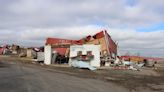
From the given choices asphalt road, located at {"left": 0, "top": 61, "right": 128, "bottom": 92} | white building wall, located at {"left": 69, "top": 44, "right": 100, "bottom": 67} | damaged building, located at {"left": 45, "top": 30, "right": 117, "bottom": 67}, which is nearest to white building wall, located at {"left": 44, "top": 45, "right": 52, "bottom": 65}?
damaged building, located at {"left": 45, "top": 30, "right": 117, "bottom": 67}

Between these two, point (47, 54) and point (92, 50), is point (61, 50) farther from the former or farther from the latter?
point (92, 50)

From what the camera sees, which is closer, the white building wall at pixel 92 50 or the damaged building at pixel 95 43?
the white building wall at pixel 92 50

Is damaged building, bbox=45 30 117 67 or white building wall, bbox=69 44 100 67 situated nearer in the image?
white building wall, bbox=69 44 100 67

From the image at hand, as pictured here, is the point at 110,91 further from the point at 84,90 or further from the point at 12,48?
the point at 12,48

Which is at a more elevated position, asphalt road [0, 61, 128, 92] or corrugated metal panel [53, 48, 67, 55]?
corrugated metal panel [53, 48, 67, 55]

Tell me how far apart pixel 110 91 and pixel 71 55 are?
28351mm

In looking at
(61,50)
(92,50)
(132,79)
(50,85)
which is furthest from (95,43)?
(50,85)

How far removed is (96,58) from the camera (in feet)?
144

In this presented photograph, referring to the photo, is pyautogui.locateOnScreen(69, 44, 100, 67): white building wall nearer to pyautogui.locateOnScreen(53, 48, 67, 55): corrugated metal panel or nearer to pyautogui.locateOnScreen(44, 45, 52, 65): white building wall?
A: pyautogui.locateOnScreen(44, 45, 52, 65): white building wall

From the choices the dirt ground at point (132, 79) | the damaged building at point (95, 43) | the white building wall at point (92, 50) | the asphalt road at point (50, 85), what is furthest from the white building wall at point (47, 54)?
the asphalt road at point (50, 85)

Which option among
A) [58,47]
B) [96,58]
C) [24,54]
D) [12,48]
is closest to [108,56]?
[96,58]

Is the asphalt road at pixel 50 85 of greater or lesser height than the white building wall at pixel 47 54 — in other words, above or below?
below

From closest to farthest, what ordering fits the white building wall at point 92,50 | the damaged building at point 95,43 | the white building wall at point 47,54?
1. the white building wall at point 92,50
2. the damaged building at point 95,43
3. the white building wall at point 47,54

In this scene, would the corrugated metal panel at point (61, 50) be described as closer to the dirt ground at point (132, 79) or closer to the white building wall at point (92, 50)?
the white building wall at point (92, 50)
